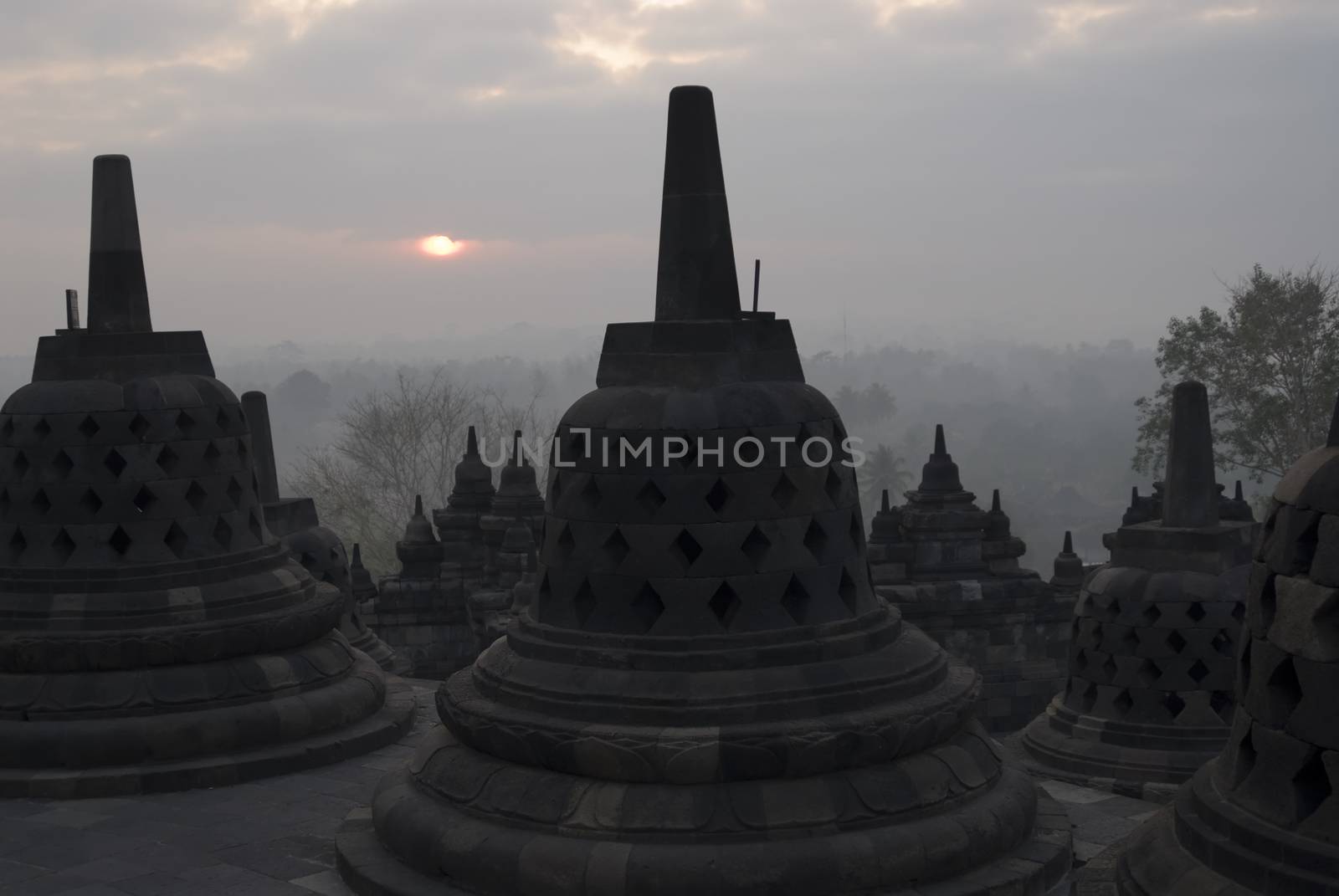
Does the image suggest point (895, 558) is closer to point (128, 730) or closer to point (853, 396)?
point (128, 730)

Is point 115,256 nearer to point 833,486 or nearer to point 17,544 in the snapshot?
point 17,544

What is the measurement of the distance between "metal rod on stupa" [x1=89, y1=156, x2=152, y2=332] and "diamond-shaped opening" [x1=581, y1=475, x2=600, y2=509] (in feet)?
17.2

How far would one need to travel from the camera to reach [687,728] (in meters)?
6.83

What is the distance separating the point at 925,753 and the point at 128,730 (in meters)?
5.68

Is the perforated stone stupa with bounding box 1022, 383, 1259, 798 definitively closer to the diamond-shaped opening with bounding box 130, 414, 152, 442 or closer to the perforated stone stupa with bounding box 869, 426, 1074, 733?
the diamond-shaped opening with bounding box 130, 414, 152, 442

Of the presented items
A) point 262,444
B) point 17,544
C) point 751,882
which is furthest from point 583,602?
point 262,444

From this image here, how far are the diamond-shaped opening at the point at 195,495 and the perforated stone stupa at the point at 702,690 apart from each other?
371 cm

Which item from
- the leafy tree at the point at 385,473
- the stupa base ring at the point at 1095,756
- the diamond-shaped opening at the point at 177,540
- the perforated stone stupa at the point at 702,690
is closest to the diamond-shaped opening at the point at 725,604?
the perforated stone stupa at the point at 702,690

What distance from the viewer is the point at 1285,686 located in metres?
4.79

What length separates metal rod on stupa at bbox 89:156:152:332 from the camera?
36.1 ft

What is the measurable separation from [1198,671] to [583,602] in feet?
23.6

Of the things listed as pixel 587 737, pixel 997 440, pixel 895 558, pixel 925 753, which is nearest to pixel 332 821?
pixel 587 737

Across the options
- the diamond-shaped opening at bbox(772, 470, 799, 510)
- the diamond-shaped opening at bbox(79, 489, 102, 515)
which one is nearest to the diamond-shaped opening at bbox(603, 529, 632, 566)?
the diamond-shaped opening at bbox(772, 470, 799, 510)

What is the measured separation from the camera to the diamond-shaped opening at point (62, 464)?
34.3ft
